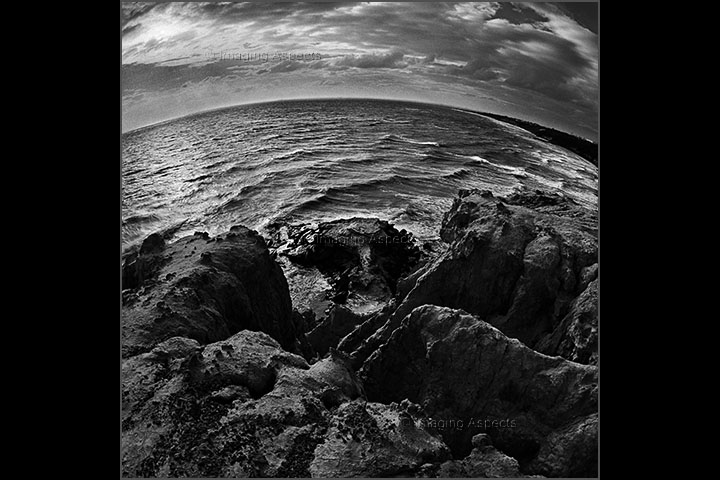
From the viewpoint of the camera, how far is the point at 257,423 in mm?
6348

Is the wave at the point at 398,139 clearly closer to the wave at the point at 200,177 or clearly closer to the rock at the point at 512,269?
the rock at the point at 512,269

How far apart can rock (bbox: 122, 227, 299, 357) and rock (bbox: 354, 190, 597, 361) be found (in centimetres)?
89

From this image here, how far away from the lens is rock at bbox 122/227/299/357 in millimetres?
6984

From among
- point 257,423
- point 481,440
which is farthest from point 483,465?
point 257,423

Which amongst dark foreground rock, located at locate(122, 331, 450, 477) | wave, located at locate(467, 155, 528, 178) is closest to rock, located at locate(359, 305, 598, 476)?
dark foreground rock, located at locate(122, 331, 450, 477)

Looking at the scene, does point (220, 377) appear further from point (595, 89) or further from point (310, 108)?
point (595, 89)

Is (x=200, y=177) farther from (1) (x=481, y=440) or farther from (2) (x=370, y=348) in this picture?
(1) (x=481, y=440)

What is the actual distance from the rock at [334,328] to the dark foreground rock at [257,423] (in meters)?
0.79

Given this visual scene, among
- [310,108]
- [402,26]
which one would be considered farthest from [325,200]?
[402,26]

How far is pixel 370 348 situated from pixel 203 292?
1.48 metres

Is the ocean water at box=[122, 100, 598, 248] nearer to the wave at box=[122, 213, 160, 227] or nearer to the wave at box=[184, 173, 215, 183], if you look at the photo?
the wave at box=[184, 173, 215, 183]

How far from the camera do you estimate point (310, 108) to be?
787 cm

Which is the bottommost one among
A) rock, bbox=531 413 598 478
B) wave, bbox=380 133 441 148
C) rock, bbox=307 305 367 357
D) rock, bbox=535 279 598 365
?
rock, bbox=531 413 598 478

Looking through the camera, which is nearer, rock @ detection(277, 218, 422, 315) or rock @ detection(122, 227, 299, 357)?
rock @ detection(122, 227, 299, 357)
